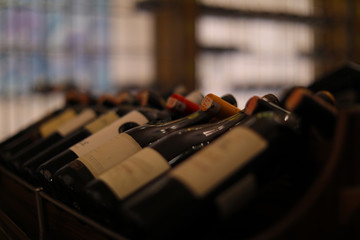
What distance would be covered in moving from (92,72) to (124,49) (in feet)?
1.20

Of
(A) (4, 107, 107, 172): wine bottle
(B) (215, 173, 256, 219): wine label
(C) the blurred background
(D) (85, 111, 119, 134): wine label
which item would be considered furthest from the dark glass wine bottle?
(C) the blurred background

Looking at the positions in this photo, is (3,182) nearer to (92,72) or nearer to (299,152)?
(299,152)

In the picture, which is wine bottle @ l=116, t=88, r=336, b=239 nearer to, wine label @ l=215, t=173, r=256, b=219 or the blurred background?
wine label @ l=215, t=173, r=256, b=219

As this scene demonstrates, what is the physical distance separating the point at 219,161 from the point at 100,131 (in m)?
0.35

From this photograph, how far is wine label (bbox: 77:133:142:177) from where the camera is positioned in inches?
20.9

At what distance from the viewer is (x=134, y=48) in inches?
137

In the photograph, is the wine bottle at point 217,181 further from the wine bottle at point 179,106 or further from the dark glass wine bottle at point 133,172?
the wine bottle at point 179,106

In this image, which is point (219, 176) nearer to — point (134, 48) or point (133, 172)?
point (133, 172)

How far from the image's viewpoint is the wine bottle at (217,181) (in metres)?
0.36

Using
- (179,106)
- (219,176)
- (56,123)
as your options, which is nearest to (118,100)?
(56,123)

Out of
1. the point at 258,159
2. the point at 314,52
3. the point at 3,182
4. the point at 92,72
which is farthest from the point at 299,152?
the point at 314,52

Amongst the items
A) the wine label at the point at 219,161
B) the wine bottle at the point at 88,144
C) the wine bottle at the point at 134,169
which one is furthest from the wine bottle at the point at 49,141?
the wine label at the point at 219,161

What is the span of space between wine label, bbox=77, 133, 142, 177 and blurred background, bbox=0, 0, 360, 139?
259 cm

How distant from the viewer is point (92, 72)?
328 cm
